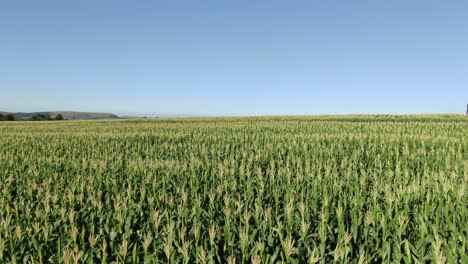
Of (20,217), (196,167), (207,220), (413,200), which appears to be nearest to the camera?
(207,220)

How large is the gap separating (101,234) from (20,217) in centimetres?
164

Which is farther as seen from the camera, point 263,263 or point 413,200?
point 413,200

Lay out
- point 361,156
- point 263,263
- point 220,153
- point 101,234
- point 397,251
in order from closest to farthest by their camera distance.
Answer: point 263,263, point 397,251, point 101,234, point 361,156, point 220,153

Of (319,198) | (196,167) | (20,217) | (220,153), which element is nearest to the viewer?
(20,217)

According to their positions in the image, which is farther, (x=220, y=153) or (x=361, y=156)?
(x=220, y=153)

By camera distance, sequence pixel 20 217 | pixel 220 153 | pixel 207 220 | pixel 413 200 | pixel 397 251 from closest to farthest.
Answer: pixel 397 251 → pixel 207 220 → pixel 20 217 → pixel 413 200 → pixel 220 153

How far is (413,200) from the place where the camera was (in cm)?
557

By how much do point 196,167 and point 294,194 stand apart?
3603 millimetres

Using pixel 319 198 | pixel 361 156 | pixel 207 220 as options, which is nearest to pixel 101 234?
pixel 207 220

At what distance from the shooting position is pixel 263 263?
3.02m

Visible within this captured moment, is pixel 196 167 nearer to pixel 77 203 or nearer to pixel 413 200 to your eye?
pixel 77 203

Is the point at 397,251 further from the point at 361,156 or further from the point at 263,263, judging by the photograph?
the point at 361,156

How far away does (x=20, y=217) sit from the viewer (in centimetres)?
495

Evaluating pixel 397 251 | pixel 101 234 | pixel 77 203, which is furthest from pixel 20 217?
pixel 397 251
